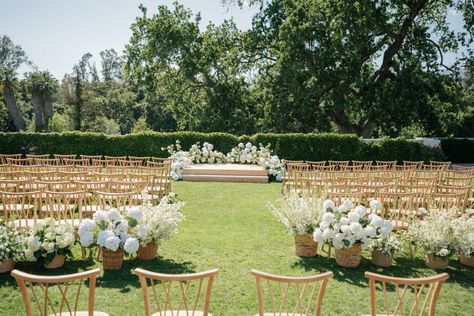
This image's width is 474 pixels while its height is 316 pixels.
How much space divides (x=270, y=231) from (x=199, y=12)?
941 inches

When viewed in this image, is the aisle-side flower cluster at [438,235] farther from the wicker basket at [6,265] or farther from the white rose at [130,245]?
the wicker basket at [6,265]

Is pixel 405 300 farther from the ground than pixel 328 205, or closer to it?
closer to it

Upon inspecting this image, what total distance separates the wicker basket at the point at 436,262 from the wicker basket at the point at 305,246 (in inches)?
68.2

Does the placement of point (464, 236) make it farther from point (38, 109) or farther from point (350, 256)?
point (38, 109)

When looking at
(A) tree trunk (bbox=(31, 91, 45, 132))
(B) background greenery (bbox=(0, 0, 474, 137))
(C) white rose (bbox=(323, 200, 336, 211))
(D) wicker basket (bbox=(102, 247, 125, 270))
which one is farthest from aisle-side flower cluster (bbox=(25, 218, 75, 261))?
(A) tree trunk (bbox=(31, 91, 45, 132))

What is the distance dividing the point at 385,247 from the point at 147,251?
3573mm

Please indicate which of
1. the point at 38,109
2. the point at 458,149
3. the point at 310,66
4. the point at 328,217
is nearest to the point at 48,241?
the point at 328,217

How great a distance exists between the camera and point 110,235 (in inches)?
214

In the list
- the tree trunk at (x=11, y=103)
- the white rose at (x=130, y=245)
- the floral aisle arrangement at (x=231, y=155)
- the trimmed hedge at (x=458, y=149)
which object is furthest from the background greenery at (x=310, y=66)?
the white rose at (x=130, y=245)

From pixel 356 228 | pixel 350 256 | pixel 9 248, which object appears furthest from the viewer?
pixel 350 256

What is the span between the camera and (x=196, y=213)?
9.21 meters

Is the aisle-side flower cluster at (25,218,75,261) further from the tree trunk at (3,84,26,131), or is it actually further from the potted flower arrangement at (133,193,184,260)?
the tree trunk at (3,84,26,131)

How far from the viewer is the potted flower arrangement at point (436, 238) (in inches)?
230

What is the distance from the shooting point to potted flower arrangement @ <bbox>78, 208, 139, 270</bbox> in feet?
17.8
